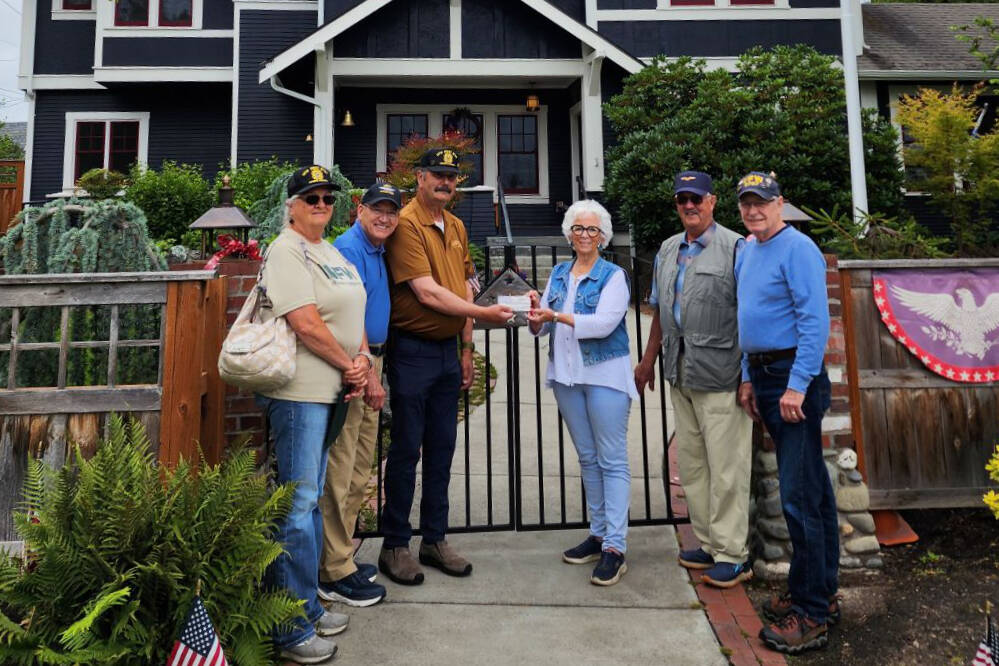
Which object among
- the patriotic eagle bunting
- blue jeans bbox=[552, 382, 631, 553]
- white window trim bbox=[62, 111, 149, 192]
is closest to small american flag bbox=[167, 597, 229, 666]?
blue jeans bbox=[552, 382, 631, 553]

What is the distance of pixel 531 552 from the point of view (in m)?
3.88

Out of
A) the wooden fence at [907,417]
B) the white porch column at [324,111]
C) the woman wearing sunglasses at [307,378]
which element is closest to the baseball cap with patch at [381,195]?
the woman wearing sunglasses at [307,378]

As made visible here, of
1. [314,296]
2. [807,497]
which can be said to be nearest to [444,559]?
[314,296]

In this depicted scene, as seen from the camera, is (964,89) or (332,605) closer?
(332,605)

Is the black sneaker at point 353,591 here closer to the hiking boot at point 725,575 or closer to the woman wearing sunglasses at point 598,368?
the woman wearing sunglasses at point 598,368

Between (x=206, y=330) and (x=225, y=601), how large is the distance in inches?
57.5

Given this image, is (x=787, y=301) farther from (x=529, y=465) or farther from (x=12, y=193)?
(x=12, y=193)

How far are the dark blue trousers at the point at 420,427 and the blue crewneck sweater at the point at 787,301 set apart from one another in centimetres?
147

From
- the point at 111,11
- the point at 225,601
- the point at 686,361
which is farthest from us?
the point at 111,11

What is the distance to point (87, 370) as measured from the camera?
333 cm

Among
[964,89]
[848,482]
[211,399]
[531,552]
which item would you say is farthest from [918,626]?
[964,89]

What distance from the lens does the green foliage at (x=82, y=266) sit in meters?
3.28

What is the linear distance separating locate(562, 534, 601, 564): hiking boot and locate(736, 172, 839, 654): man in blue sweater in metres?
0.98

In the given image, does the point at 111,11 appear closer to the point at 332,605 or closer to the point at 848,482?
the point at 332,605
